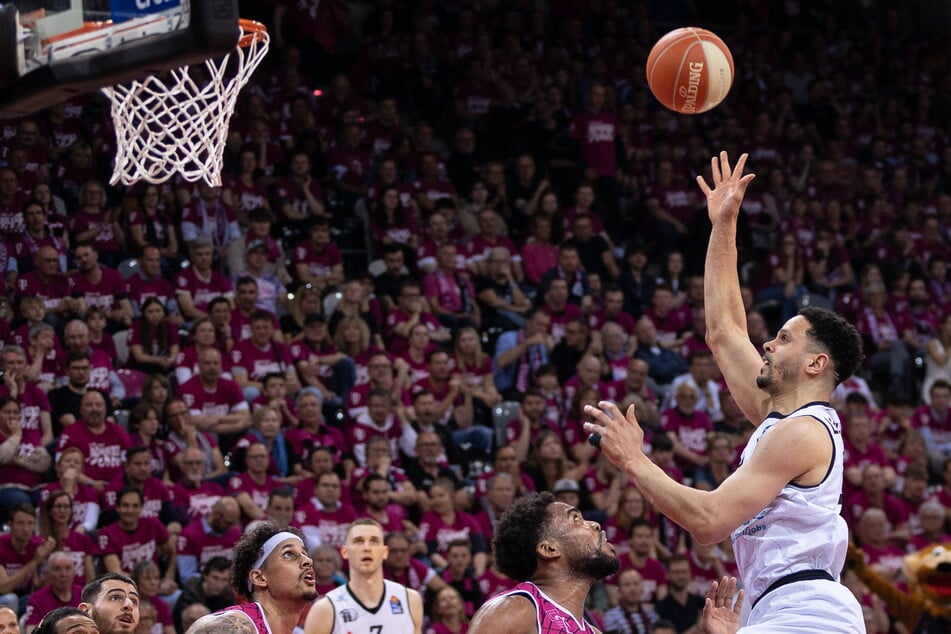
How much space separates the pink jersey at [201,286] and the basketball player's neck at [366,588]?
299 centimetres

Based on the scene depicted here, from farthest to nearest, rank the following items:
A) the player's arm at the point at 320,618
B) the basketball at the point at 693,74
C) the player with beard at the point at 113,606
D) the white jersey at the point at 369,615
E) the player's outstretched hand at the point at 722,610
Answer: the white jersey at the point at 369,615
the player's arm at the point at 320,618
the basketball at the point at 693,74
the player with beard at the point at 113,606
the player's outstretched hand at the point at 722,610

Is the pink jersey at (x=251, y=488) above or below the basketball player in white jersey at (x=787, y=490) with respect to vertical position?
below

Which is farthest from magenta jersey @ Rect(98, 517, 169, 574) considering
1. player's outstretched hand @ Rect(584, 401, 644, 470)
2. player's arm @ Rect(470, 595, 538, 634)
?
player's outstretched hand @ Rect(584, 401, 644, 470)

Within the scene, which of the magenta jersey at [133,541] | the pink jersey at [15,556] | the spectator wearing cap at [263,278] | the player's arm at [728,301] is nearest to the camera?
the player's arm at [728,301]

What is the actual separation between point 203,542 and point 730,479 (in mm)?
4753

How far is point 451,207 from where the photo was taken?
11.5 meters

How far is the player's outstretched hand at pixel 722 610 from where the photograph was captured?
181 inches

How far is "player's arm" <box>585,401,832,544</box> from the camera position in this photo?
4086mm

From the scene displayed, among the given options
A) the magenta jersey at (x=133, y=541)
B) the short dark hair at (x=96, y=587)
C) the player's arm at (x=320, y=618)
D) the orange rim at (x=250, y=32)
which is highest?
the orange rim at (x=250, y=32)

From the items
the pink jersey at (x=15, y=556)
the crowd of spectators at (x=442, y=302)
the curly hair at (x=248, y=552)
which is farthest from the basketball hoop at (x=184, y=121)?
the crowd of spectators at (x=442, y=302)

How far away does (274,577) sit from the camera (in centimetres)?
524

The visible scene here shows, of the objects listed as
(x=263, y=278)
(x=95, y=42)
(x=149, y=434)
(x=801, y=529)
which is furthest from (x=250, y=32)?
(x=801, y=529)

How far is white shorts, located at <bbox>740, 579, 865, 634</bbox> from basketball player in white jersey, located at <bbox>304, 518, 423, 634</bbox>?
3.32 m

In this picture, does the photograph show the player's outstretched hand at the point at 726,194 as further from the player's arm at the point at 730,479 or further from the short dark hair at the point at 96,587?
the short dark hair at the point at 96,587
